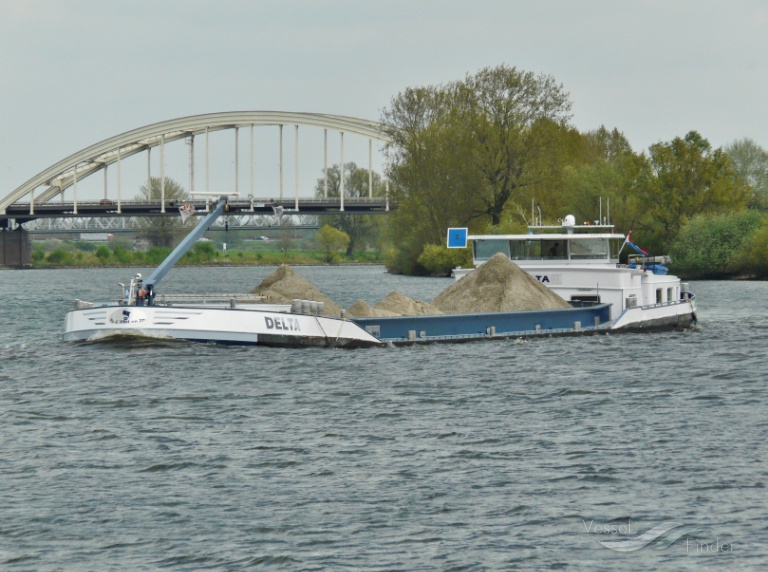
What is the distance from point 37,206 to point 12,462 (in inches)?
5308

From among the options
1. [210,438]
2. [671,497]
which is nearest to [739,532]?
[671,497]

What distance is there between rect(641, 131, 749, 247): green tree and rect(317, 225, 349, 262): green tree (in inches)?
3320

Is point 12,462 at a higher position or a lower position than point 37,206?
lower

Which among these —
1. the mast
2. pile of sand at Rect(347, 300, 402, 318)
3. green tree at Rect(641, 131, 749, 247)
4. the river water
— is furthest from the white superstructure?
green tree at Rect(641, 131, 749, 247)

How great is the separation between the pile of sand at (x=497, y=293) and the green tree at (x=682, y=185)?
2032 inches

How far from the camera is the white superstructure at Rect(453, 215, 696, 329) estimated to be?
39.0 meters

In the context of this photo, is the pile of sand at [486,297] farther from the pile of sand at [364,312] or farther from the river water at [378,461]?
the river water at [378,461]

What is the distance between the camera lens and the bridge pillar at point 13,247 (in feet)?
511

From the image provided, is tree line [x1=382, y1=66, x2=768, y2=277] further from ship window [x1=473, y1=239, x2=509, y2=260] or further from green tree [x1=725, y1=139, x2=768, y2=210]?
ship window [x1=473, y1=239, x2=509, y2=260]

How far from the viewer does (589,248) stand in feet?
135

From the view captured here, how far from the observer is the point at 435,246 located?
298 feet

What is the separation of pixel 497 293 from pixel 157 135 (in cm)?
12367

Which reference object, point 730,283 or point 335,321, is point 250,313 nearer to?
point 335,321

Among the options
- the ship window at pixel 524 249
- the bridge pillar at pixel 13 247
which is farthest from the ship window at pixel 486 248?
the bridge pillar at pixel 13 247
